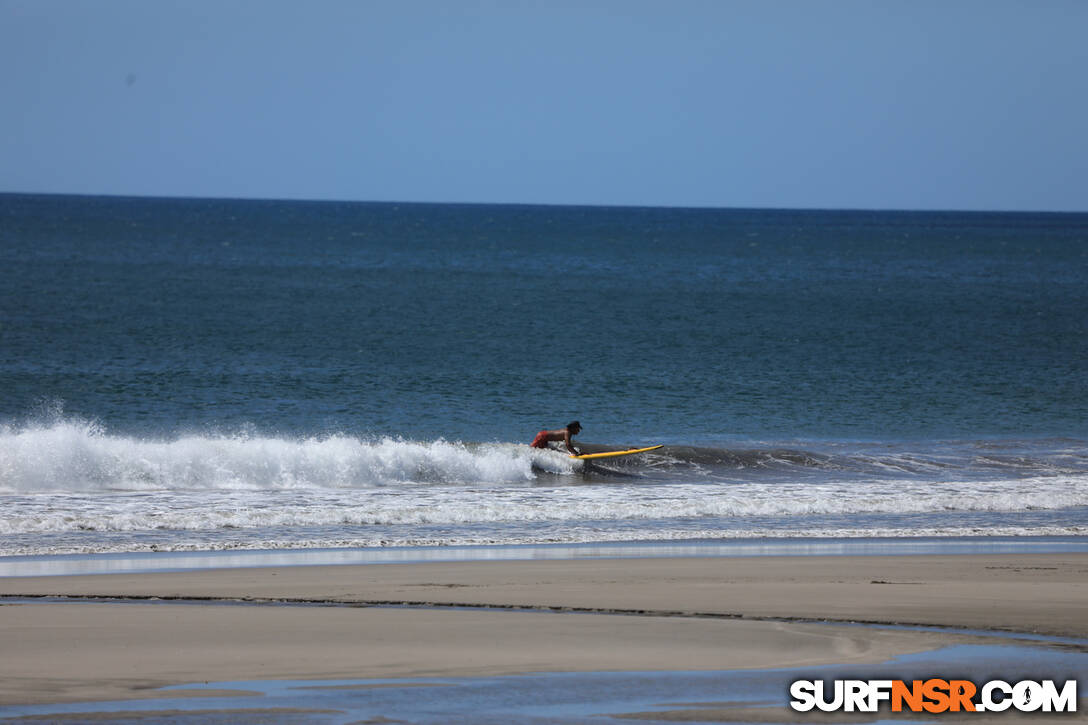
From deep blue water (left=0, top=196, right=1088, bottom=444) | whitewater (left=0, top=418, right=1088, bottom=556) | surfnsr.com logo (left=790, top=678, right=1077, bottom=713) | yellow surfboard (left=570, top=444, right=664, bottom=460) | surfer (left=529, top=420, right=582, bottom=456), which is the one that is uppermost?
deep blue water (left=0, top=196, right=1088, bottom=444)

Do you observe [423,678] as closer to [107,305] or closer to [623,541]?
[623,541]

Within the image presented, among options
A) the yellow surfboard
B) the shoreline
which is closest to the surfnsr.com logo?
the shoreline

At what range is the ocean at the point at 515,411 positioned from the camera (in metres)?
18.0

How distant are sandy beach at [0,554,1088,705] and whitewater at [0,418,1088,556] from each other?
2.68m

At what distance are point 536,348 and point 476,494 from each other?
2470cm

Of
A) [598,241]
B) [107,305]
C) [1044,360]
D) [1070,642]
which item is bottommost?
[1070,642]

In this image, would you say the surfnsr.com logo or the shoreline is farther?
the shoreline

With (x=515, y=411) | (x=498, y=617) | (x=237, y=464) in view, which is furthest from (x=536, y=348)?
(x=498, y=617)

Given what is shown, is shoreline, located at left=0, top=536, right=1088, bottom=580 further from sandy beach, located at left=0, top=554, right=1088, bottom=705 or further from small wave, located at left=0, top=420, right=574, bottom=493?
small wave, located at left=0, top=420, right=574, bottom=493

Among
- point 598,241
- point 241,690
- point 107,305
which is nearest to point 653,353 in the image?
point 107,305

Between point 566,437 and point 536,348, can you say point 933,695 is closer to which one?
point 566,437

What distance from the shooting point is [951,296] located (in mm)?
74188

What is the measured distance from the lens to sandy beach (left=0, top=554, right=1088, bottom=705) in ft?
31.7

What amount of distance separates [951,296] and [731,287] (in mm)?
14441
